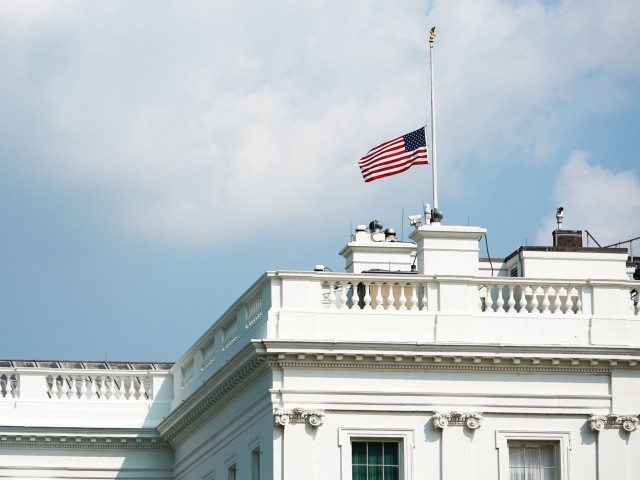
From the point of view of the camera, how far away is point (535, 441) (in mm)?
38125

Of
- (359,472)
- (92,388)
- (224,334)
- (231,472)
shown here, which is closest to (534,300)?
(359,472)

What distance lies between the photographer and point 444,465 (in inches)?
1478

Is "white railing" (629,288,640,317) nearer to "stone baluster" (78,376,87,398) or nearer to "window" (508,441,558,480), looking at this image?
"window" (508,441,558,480)

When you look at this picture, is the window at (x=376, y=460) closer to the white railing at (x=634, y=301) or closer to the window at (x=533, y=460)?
the window at (x=533, y=460)

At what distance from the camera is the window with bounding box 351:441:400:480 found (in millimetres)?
37750

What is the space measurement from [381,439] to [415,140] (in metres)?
8.26

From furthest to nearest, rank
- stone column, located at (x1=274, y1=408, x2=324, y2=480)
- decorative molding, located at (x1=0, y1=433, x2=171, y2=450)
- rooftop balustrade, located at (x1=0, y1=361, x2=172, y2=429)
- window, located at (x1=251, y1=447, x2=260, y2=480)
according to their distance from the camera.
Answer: rooftop balustrade, located at (x1=0, y1=361, x2=172, y2=429), decorative molding, located at (x1=0, y1=433, x2=171, y2=450), window, located at (x1=251, y1=447, x2=260, y2=480), stone column, located at (x1=274, y1=408, x2=324, y2=480)

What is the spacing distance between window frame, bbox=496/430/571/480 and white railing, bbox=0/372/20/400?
1629 cm

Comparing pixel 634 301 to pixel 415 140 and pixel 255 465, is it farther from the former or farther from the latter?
pixel 255 465

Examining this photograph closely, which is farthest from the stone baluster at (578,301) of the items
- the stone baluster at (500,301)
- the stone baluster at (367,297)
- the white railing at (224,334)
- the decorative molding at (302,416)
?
the white railing at (224,334)

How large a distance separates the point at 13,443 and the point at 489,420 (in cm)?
1540

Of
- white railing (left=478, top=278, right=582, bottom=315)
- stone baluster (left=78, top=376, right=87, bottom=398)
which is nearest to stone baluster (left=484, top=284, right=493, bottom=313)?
white railing (left=478, top=278, right=582, bottom=315)

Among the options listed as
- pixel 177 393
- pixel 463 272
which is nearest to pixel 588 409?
pixel 463 272

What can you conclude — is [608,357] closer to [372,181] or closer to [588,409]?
[588,409]
